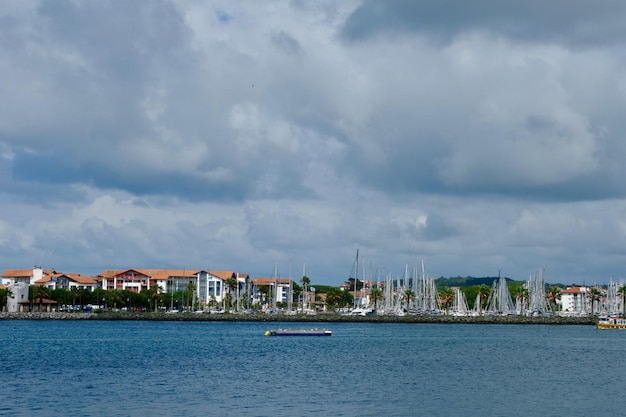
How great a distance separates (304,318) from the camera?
174125 millimetres

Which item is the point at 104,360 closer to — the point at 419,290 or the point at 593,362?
the point at 593,362

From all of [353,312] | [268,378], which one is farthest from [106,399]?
[353,312]

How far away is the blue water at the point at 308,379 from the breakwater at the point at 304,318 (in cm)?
7318

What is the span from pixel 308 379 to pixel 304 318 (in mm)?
115936

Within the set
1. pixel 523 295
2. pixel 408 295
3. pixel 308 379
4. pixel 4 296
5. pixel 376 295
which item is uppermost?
pixel 408 295

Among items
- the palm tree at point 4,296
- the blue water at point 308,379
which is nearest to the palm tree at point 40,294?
the palm tree at point 4,296

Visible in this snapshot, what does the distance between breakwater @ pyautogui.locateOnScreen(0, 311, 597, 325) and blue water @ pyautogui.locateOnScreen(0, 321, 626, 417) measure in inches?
2881

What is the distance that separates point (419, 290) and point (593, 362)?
10917 cm

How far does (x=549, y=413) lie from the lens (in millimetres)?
44219

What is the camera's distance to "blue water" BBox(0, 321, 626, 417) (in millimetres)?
45250

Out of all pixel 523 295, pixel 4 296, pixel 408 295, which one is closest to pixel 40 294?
pixel 4 296

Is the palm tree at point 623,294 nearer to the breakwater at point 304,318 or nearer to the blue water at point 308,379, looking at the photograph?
the breakwater at point 304,318

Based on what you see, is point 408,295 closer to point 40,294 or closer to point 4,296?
point 40,294

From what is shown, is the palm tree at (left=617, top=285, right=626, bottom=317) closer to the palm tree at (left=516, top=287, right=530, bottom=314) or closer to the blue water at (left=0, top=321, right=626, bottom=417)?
the palm tree at (left=516, top=287, right=530, bottom=314)
